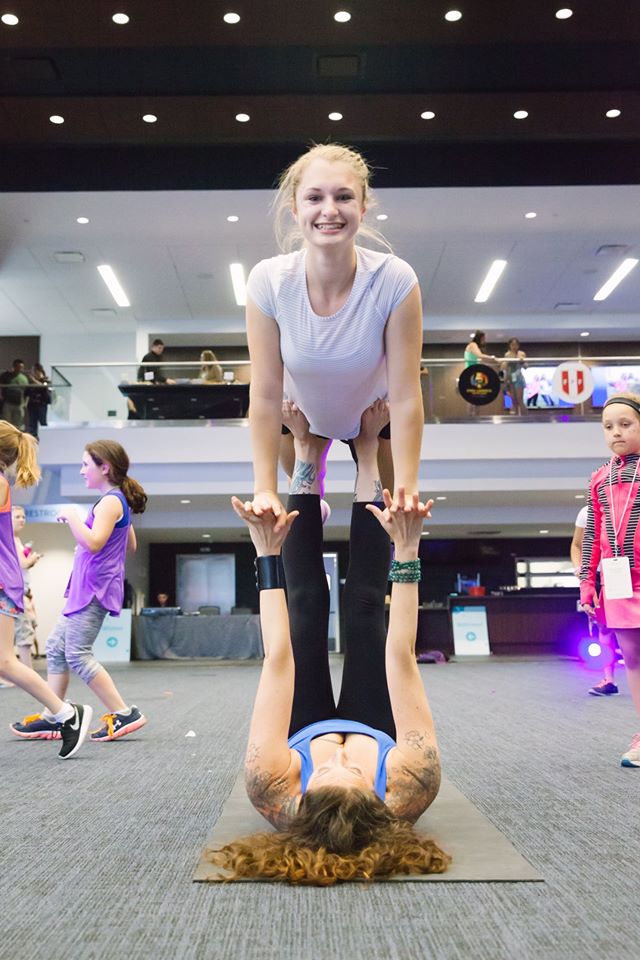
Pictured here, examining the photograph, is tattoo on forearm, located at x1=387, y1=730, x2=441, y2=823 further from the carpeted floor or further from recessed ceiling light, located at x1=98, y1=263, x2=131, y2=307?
recessed ceiling light, located at x1=98, y1=263, x2=131, y2=307

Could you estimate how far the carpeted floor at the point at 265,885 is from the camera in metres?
1.37

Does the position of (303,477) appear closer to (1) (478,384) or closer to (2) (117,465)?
(2) (117,465)

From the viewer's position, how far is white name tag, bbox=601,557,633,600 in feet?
9.96

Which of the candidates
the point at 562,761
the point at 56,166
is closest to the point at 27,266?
the point at 56,166

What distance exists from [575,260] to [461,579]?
6314 millimetres

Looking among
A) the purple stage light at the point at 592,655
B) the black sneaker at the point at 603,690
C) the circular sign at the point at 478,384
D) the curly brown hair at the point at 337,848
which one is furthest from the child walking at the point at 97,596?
the circular sign at the point at 478,384

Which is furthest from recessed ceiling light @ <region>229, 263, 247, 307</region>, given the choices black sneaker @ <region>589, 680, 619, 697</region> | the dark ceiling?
black sneaker @ <region>589, 680, 619, 697</region>

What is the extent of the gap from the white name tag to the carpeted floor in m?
0.62

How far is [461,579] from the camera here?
16.4 m

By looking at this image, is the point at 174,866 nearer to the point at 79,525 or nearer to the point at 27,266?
the point at 79,525

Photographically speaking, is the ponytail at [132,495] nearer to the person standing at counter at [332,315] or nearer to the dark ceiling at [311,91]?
the person standing at counter at [332,315]

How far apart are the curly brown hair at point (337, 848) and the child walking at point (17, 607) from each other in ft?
6.42

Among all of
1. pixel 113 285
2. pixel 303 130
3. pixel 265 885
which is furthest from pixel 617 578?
pixel 113 285

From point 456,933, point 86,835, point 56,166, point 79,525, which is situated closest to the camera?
point 456,933
